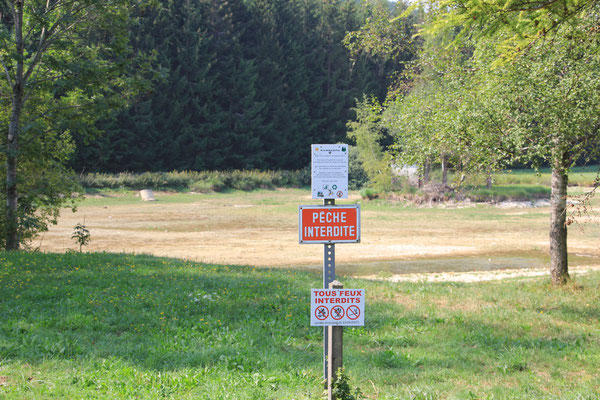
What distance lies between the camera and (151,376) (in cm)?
522

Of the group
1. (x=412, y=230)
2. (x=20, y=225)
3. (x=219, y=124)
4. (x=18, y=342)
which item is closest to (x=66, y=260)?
(x=20, y=225)

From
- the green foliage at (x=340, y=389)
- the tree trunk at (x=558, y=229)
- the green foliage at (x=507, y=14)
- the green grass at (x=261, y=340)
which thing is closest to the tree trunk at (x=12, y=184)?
the green grass at (x=261, y=340)

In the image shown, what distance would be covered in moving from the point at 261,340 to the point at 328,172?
2967mm

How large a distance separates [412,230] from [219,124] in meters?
36.3

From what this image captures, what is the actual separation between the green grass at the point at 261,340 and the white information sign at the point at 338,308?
873 millimetres

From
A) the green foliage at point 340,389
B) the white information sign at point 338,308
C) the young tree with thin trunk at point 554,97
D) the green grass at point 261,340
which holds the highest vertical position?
the young tree with thin trunk at point 554,97

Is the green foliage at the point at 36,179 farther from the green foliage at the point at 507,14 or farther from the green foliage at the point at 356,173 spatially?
the green foliage at the point at 356,173

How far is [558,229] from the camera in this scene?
10.9m

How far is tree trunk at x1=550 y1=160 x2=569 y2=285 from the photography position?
35.3 feet

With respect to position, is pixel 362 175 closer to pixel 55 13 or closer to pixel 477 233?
pixel 477 233

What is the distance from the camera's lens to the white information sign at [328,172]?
4449 mm

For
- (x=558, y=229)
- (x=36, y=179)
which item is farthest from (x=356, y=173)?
(x=558, y=229)

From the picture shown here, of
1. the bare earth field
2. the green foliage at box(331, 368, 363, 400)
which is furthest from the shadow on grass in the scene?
the bare earth field

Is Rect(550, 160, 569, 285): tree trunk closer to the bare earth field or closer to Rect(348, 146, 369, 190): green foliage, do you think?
the bare earth field
